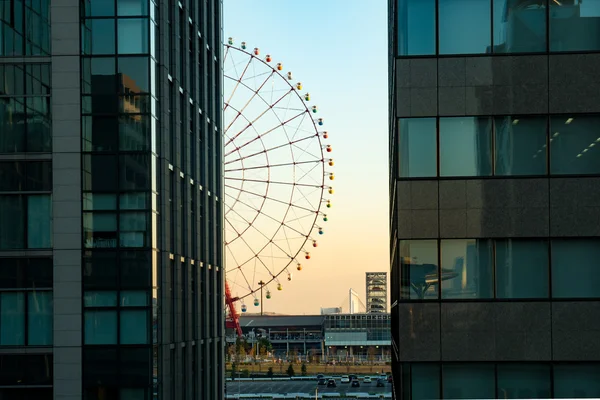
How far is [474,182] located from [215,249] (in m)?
32.5

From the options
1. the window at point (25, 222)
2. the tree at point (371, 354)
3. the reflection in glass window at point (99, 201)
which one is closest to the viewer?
the window at point (25, 222)

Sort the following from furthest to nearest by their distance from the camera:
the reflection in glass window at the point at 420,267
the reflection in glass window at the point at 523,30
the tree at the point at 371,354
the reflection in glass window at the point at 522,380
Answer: the tree at the point at 371,354, the reflection in glass window at the point at 523,30, the reflection in glass window at the point at 420,267, the reflection in glass window at the point at 522,380

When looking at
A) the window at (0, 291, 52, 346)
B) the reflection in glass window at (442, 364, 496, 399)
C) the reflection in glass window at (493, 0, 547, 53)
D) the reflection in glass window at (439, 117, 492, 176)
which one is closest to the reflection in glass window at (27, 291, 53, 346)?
the window at (0, 291, 52, 346)

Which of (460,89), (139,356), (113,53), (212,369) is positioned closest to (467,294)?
(460,89)

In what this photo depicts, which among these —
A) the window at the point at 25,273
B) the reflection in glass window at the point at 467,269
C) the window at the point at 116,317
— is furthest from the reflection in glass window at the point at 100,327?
the reflection in glass window at the point at 467,269

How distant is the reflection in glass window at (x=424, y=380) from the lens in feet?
82.0

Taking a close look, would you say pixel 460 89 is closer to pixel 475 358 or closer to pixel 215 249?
pixel 475 358

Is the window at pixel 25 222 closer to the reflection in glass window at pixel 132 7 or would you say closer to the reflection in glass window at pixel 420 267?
the reflection in glass window at pixel 132 7

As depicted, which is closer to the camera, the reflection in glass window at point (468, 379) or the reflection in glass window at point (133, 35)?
the reflection in glass window at point (468, 379)

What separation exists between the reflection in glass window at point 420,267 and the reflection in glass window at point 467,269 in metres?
0.24

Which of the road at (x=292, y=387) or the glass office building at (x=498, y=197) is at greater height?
the glass office building at (x=498, y=197)

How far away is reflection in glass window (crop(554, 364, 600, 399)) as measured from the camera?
2464cm

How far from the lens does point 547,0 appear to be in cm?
2550

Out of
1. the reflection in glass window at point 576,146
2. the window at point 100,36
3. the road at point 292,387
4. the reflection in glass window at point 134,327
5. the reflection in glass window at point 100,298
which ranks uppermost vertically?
the window at point 100,36
